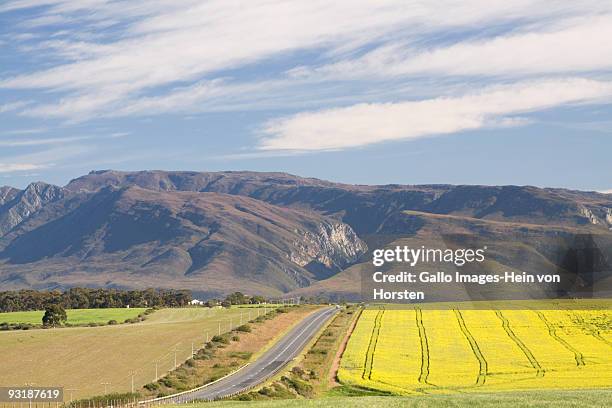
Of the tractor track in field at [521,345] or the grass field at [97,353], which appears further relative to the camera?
the grass field at [97,353]

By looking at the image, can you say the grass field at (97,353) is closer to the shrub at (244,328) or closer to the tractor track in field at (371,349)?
the shrub at (244,328)

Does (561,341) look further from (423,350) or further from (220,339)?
(220,339)

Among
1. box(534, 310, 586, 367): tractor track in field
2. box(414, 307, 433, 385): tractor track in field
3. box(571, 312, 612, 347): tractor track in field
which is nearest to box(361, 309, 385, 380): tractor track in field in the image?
box(414, 307, 433, 385): tractor track in field

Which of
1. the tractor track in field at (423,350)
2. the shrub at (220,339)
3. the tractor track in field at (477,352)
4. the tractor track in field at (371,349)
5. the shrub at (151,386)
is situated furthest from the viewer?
the shrub at (220,339)

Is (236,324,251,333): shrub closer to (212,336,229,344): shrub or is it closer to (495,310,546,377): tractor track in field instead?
(212,336,229,344): shrub

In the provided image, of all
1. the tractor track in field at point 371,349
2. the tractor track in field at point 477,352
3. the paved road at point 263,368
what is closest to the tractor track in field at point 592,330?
the tractor track in field at point 477,352

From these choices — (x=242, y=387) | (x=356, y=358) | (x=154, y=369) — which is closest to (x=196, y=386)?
(x=242, y=387)
